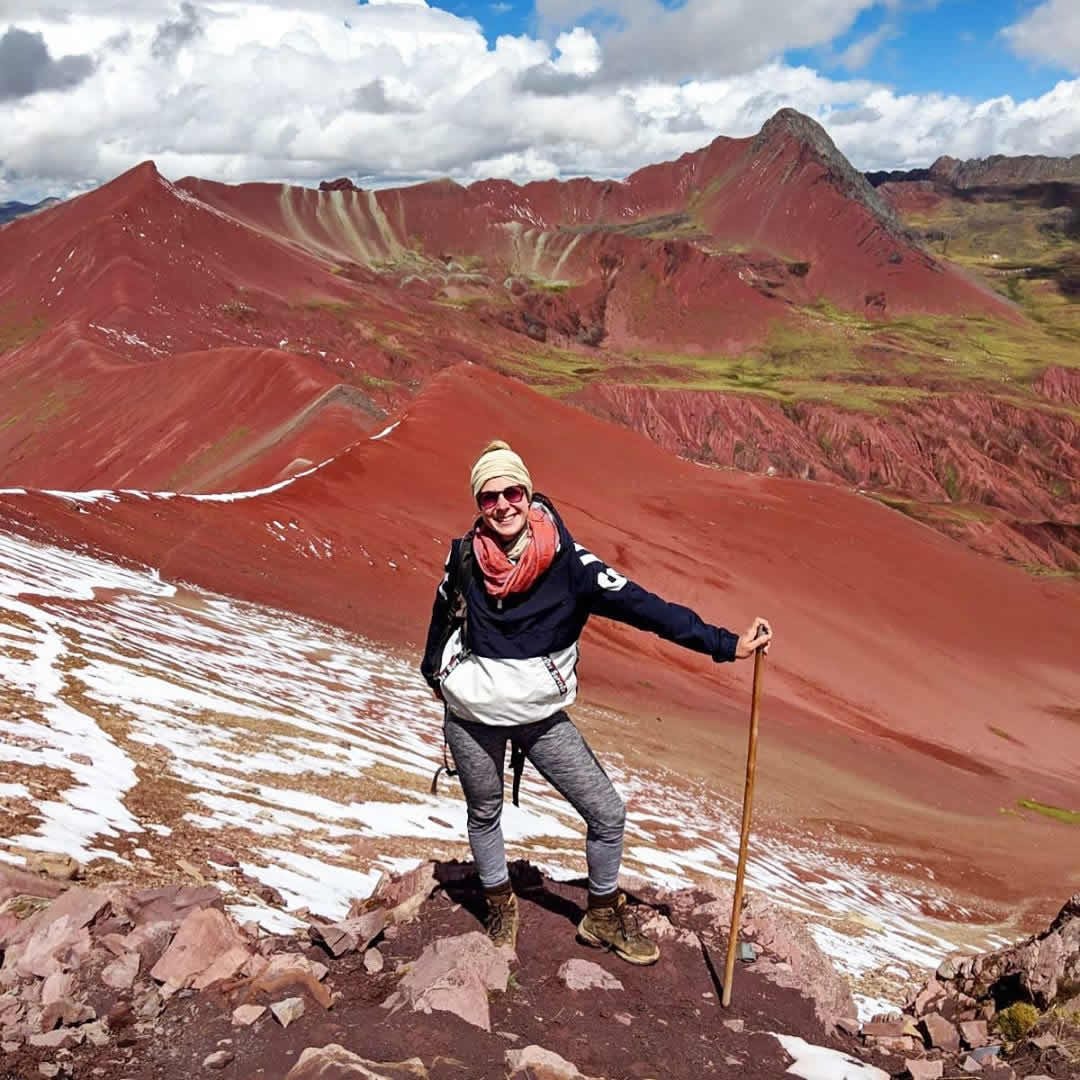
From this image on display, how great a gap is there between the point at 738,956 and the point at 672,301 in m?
124

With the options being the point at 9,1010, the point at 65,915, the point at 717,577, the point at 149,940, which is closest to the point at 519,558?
the point at 149,940

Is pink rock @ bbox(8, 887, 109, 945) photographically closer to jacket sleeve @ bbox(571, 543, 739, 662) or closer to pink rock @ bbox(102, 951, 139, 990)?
pink rock @ bbox(102, 951, 139, 990)

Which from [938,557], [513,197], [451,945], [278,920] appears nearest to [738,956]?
[451,945]

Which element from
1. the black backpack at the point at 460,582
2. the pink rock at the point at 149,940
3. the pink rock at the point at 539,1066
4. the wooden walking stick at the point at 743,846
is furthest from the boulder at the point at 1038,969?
the pink rock at the point at 149,940

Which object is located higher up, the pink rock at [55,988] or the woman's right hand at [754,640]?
the woman's right hand at [754,640]

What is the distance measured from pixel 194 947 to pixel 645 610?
8.14 feet

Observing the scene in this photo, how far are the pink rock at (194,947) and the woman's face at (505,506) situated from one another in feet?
7.26

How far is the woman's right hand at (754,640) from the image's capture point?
14.6 feet

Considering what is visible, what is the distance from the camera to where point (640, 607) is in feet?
14.6

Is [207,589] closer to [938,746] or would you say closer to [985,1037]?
[985,1037]

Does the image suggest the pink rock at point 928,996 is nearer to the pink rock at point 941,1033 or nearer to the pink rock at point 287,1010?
the pink rock at point 941,1033

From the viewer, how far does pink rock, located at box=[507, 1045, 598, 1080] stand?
12.6 ft

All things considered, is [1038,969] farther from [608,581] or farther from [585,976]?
[608,581]

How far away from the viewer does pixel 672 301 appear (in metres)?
124
